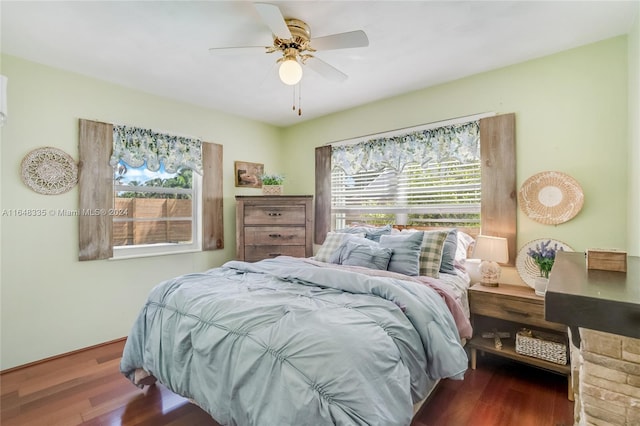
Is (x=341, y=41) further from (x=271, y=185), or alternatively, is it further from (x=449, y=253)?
(x=271, y=185)

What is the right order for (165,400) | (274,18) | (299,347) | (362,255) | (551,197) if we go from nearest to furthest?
(299,347), (274,18), (165,400), (551,197), (362,255)

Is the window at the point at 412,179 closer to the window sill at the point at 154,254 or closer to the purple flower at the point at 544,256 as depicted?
the purple flower at the point at 544,256

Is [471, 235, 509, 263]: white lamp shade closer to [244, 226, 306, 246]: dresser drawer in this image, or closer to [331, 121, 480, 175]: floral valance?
[331, 121, 480, 175]: floral valance

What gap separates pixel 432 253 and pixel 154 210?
292cm

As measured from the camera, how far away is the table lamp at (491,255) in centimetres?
245

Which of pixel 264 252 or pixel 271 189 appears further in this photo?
pixel 271 189

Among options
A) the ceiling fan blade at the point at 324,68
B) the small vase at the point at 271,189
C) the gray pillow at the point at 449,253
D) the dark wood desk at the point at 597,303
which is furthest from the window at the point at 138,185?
the dark wood desk at the point at 597,303

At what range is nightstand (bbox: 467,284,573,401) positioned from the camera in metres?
2.16

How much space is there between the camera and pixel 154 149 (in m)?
3.22

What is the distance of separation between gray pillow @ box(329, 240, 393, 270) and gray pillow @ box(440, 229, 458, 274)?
1.63 feet

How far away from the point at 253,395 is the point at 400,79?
112 inches

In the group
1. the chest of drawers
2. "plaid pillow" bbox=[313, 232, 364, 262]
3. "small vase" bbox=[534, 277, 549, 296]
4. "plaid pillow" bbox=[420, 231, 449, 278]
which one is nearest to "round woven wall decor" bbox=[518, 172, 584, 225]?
"small vase" bbox=[534, 277, 549, 296]

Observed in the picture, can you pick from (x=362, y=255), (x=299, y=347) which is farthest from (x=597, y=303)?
(x=362, y=255)

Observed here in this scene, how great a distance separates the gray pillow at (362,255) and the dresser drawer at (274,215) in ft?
3.38
